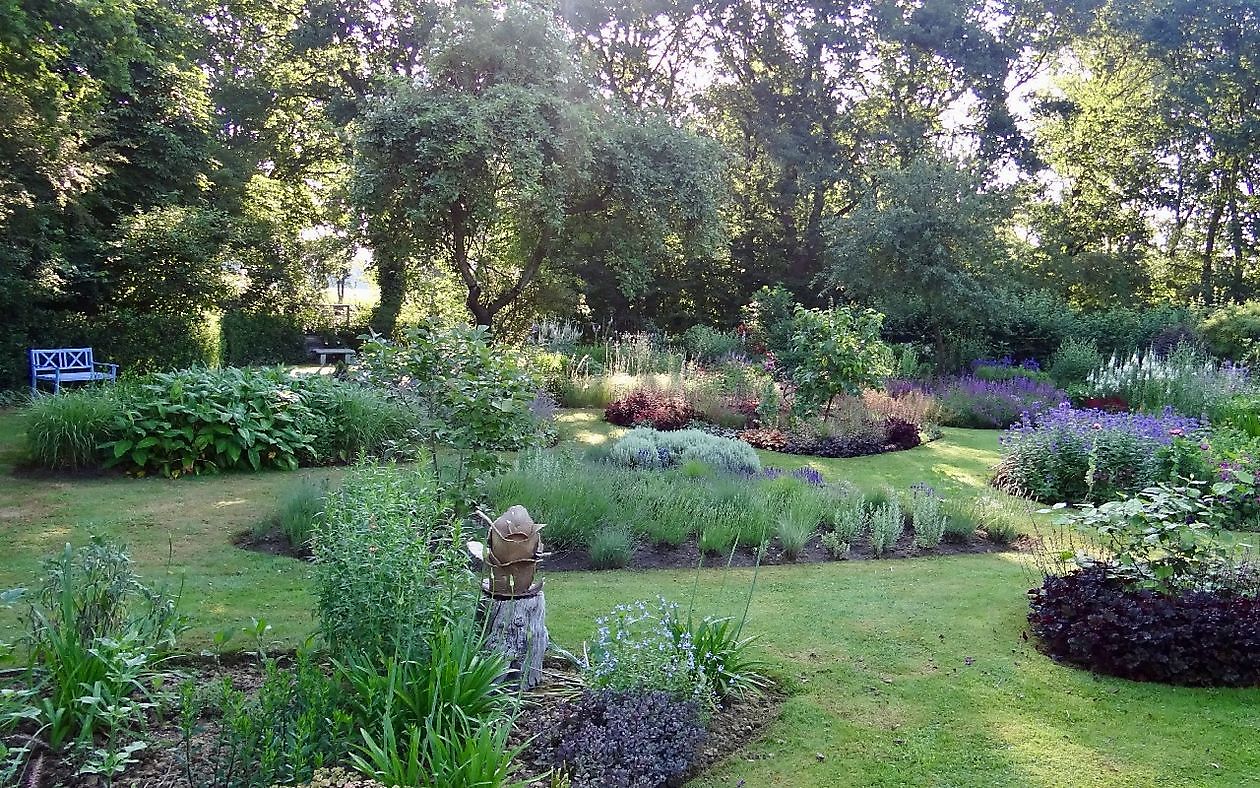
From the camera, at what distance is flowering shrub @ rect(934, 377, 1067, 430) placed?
12312 mm

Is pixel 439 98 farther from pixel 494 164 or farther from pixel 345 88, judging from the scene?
pixel 345 88

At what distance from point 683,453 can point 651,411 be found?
3.19 m

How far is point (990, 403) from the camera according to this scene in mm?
12547

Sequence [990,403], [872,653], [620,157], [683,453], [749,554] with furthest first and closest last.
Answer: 1. [620,157]
2. [990,403]
3. [683,453]
4. [749,554]
5. [872,653]

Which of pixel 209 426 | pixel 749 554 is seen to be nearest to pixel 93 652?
pixel 749 554

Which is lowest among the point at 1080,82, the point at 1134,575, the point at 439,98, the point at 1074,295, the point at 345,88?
the point at 1134,575

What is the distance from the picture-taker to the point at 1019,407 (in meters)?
12.4

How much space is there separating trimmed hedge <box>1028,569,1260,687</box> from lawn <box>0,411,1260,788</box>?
10 centimetres

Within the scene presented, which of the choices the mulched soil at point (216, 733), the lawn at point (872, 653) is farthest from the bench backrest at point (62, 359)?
the mulched soil at point (216, 733)

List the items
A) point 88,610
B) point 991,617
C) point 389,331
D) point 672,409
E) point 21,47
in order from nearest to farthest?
point 88,610 → point 991,617 → point 21,47 → point 672,409 → point 389,331

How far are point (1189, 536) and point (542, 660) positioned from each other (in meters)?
3.18

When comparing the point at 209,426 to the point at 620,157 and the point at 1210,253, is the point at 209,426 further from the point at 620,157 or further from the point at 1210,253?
the point at 1210,253

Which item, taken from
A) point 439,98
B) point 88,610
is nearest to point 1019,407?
point 439,98

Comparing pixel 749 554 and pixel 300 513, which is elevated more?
pixel 300 513
